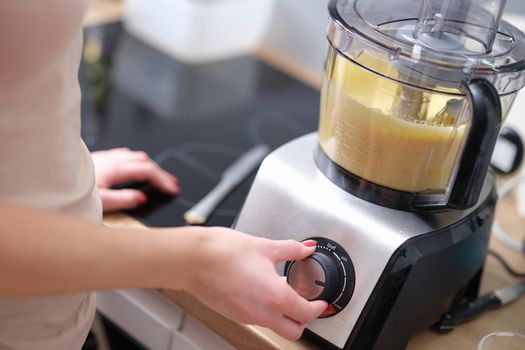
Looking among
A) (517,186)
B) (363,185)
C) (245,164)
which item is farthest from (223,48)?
(363,185)

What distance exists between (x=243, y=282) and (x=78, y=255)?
133 millimetres

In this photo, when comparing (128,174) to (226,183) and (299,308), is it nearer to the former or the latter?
(226,183)

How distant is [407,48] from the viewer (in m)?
0.65

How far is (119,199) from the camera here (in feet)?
2.75

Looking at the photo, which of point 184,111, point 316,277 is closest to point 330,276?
point 316,277

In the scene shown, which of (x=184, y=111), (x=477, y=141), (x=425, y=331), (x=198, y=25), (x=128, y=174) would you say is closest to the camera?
(x=477, y=141)

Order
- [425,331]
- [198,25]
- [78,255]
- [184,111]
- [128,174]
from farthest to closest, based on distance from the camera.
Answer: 1. [198,25]
2. [184,111]
3. [128,174]
4. [425,331]
5. [78,255]

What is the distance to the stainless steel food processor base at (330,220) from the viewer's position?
2.16 feet

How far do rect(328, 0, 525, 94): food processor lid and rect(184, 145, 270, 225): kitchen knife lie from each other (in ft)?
0.91

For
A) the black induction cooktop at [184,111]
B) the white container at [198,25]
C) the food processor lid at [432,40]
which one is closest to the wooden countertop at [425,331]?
the black induction cooktop at [184,111]

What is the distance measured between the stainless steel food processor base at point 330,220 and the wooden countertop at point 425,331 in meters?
0.05

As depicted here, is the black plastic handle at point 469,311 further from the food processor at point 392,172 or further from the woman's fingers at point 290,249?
the woman's fingers at point 290,249

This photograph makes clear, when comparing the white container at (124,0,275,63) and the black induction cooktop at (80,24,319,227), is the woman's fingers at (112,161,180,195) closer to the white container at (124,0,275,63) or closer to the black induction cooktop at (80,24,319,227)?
the black induction cooktop at (80,24,319,227)

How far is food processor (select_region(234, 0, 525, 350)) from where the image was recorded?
647 mm
